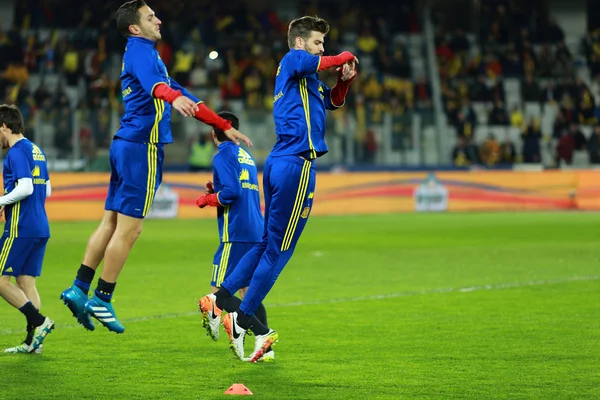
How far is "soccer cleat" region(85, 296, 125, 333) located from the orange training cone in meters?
1.79

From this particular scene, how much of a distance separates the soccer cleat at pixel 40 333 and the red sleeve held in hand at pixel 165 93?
191cm

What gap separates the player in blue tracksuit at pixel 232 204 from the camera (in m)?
8.84

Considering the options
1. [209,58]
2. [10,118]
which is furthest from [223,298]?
[209,58]

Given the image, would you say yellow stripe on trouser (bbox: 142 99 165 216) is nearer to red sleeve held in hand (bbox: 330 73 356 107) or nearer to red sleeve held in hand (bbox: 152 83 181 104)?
red sleeve held in hand (bbox: 152 83 181 104)

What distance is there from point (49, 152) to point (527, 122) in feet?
44.9

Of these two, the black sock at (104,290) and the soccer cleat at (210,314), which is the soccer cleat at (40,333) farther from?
the soccer cleat at (210,314)

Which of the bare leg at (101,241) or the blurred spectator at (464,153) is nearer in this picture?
the bare leg at (101,241)

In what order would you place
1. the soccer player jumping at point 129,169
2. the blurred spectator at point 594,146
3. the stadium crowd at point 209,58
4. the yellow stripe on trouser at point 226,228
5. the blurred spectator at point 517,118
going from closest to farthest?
the soccer player jumping at point 129,169
the yellow stripe on trouser at point 226,228
the stadium crowd at point 209,58
the blurred spectator at point 594,146
the blurred spectator at point 517,118

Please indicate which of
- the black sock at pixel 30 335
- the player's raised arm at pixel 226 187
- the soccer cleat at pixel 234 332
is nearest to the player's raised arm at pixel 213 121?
the player's raised arm at pixel 226 187

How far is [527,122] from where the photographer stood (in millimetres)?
31844

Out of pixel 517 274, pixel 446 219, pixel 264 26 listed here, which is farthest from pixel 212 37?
pixel 517 274

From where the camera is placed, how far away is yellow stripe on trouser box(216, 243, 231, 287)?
8906 millimetres

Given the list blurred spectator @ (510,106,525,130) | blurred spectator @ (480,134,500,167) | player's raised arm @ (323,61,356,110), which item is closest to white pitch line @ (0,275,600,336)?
player's raised arm @ (323,61,356,110)

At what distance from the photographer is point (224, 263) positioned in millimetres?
8930
